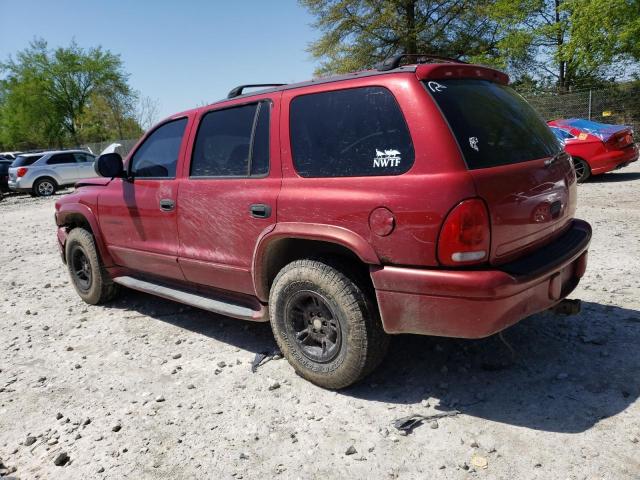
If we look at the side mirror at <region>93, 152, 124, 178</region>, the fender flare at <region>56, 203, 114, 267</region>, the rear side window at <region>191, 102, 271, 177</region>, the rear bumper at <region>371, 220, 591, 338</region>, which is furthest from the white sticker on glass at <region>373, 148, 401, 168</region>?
the fender flare at <region>56, 203, 114, 267</region>

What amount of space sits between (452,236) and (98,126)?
177 feet

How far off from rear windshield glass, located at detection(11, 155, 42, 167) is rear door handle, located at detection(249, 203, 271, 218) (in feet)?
63.7

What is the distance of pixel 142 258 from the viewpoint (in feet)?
14.5

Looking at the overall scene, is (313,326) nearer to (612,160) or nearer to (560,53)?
(612,160)

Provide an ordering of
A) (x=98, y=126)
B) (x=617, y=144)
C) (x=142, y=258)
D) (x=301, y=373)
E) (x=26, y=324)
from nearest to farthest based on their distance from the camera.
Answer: (x=301, y=373) < (x=142, y=258) < (x=26, y=324) < (x=617, y=144) < (x=98, y=126)

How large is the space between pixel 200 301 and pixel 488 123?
239 cm

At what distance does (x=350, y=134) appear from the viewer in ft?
9.61

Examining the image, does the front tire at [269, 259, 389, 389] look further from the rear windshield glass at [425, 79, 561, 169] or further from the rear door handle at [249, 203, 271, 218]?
the rear windshield glass at [425, 79, 561, 169]

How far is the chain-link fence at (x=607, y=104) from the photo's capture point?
18.3 m

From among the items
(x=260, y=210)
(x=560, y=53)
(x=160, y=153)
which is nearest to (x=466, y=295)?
(x=260, y=210)

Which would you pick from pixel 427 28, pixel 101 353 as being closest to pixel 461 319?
pixel 101 353

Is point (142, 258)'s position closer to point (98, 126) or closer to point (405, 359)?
point (405, 359)

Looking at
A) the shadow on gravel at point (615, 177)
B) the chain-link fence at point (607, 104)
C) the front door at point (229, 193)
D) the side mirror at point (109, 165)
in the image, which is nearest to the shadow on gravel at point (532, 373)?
the front door at point (229, 193)

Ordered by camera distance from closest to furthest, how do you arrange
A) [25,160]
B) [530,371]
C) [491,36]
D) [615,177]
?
[530,371] → [615,177] → [25,160] → [491,36]
